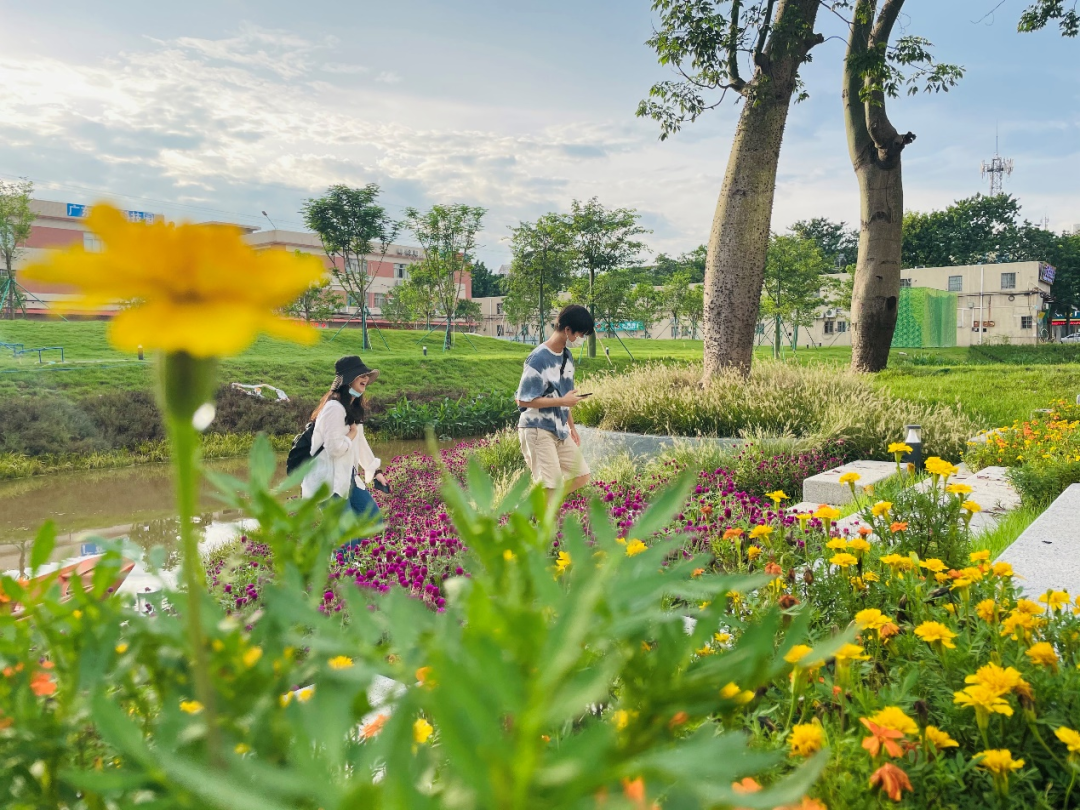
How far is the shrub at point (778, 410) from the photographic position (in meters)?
8.06

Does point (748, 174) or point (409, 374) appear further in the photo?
point (409, 374)

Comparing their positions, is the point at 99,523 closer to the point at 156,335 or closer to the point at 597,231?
the point at 156,335

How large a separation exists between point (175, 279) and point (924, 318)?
52158 millimetres

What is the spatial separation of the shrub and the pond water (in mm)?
4851

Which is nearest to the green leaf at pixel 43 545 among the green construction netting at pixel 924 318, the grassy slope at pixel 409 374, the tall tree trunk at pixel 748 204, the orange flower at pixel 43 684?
the orange flower at pixel 43 684

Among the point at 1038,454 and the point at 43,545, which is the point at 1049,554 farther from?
the point at 43,545

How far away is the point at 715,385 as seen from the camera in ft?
31.2

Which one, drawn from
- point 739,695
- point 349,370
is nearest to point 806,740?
point 739,695

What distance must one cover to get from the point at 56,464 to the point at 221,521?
6282 mm

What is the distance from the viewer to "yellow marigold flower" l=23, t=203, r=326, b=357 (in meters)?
0.39

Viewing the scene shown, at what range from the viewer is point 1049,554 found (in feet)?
11.8

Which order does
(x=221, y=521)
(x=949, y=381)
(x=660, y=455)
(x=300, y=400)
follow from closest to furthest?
1. (x=660, y=455)
2. (x=221, y=521)
3. (x=949, y=381)
4. (x=300, y=400)

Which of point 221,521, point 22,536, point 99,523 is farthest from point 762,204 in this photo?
point 22,536

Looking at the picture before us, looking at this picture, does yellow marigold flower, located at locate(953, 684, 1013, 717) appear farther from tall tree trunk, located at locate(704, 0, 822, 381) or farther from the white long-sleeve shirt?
tall tree trunk, located at locate(704, 0, 822, 381)
